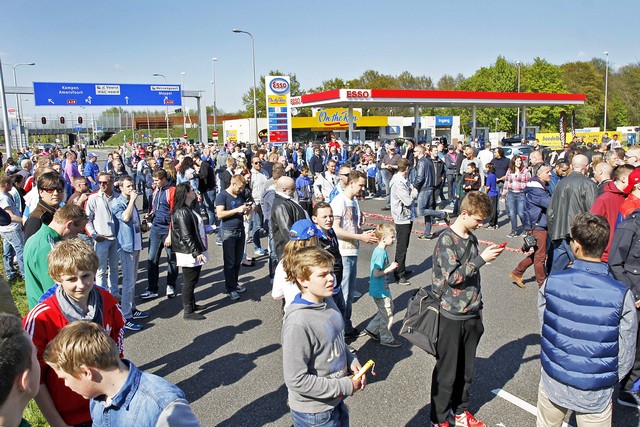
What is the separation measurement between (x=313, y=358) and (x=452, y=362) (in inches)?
59.6

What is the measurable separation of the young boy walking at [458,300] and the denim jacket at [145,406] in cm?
229

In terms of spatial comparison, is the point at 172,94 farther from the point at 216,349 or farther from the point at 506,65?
the point at 506,65

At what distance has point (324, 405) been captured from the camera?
2.75 metres

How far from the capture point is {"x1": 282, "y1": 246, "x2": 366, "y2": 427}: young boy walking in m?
2.65

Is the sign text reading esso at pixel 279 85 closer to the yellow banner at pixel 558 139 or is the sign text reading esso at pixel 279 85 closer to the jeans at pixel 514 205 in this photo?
the jeans at pixel 514 205

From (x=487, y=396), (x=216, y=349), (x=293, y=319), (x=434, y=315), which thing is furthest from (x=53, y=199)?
(x=487, y=396)

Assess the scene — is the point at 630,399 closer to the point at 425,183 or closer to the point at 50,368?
the point at 50,368

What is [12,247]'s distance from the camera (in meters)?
8.77

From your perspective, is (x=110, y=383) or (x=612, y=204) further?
(x=612, y=204)

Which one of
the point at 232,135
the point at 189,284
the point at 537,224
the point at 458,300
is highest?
the point at 232,135

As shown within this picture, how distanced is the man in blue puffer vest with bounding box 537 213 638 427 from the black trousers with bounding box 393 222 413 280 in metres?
4.83

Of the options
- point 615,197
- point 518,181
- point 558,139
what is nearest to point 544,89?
point 558,139

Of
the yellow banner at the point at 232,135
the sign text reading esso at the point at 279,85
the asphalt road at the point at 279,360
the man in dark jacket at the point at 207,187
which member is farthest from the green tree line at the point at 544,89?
the asphalt road at the point at 279,360

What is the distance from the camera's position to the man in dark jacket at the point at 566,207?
20.2 ft
